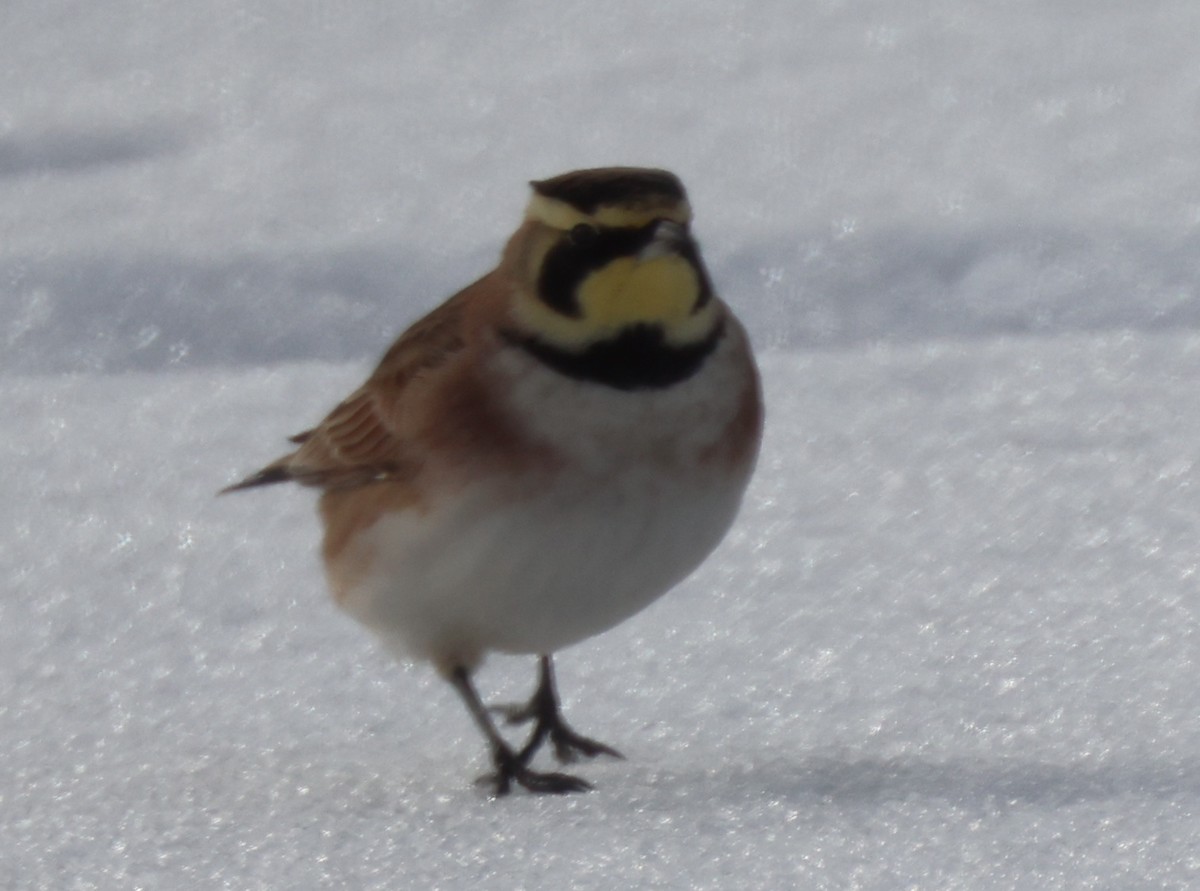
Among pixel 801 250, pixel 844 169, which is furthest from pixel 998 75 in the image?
pixel 801 250

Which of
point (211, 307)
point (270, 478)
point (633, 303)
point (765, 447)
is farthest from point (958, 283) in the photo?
point (633, 303)

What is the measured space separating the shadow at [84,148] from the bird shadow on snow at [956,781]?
456cm

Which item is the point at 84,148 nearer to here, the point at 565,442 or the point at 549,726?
the point at 549,726

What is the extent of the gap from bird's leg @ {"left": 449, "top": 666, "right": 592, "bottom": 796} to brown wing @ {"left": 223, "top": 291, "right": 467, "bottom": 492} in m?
0.38

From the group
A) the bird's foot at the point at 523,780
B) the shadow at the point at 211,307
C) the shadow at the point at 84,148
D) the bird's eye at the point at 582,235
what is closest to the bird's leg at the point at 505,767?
the bird's foot at the point at 523,780

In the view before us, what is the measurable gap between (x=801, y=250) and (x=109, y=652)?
9.80 feet

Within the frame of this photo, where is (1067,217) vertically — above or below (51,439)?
above

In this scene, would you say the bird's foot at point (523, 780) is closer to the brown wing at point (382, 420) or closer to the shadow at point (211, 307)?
the brown wing at point (382, 420)

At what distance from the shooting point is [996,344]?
20.2ft

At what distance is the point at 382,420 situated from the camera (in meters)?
3.79

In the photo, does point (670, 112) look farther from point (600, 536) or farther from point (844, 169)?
point (600, 536)

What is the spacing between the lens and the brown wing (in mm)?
3662

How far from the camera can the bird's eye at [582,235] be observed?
3.42 metres

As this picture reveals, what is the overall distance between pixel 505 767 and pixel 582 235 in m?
0.89
